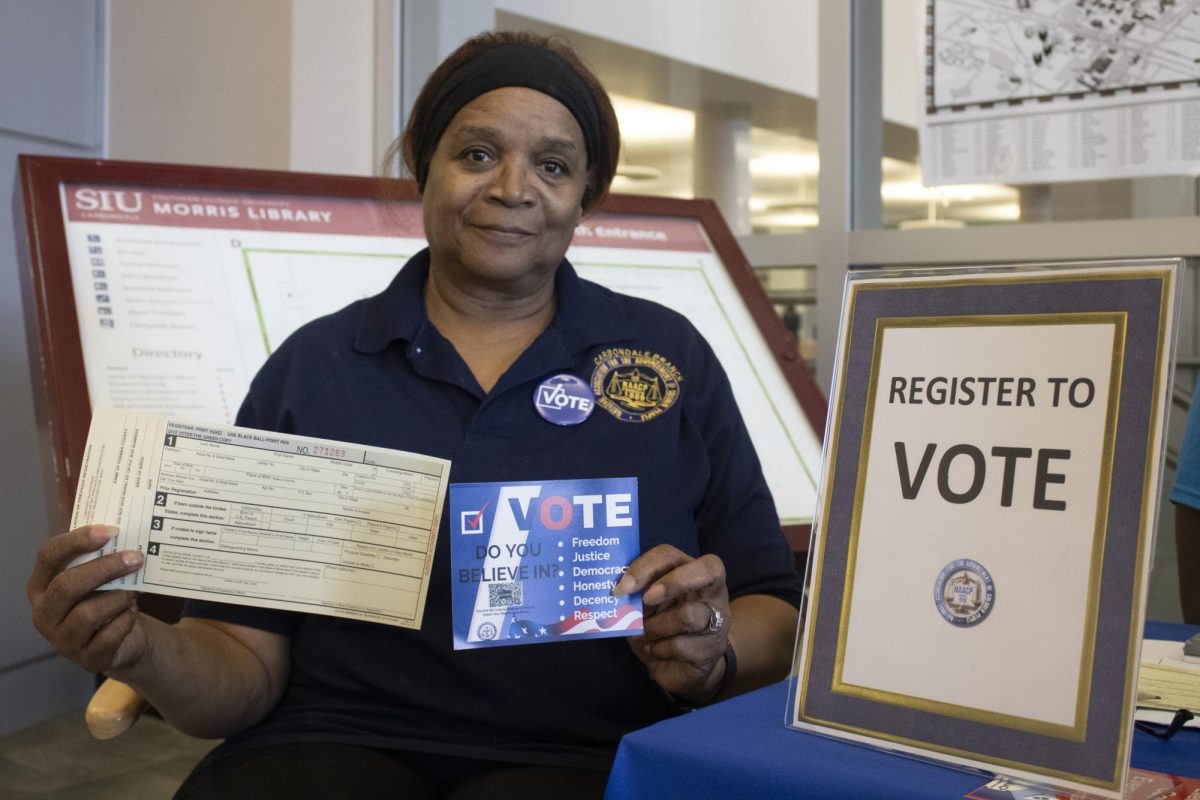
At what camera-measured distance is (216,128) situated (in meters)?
3.32

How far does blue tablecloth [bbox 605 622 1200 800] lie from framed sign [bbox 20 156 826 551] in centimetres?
132

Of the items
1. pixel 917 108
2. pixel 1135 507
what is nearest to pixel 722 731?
pixel 1135 507

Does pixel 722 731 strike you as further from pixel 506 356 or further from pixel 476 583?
pixel 506 356

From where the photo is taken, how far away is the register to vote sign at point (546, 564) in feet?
3.84

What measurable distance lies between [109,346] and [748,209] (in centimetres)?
165

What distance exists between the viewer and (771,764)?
82 centimetres

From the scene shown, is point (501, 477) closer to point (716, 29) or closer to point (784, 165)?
point (784, 165)

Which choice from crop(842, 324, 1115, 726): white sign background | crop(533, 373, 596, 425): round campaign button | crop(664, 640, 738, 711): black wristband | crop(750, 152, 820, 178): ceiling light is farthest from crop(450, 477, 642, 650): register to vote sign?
crop(750, 152, 820, 178): ceiling light

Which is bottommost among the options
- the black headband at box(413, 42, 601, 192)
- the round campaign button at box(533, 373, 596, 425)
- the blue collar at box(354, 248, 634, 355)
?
the round campaign button at box(533, 373, 596, 425)

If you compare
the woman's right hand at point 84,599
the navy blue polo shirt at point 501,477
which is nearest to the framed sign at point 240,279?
the navy blue polo shirt at point 501,477

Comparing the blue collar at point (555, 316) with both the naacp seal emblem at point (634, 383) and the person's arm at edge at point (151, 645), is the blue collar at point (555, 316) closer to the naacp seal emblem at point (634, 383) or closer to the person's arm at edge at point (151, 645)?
the naacp seal emblem at point (634, 383)

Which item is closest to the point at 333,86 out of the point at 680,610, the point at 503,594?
the point at 503,594

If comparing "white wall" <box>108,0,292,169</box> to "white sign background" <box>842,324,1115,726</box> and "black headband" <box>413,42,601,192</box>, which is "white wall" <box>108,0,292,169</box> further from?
"white sign background" <box>842,324,1115,726</box>

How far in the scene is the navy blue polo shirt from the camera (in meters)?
1.34
